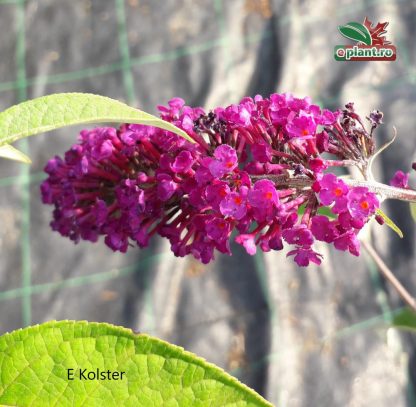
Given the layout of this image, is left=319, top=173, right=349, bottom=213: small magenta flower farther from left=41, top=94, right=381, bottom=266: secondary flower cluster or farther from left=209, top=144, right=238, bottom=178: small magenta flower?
left=209, top=144, right=238, bottom=178: small magenta flower

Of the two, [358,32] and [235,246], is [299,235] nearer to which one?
[358,32]

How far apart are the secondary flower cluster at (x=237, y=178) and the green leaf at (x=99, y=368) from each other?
289 millimetres

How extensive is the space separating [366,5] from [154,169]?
2.49 meters

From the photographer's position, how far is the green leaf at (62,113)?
57 cm

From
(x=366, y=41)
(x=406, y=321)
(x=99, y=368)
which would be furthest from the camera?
(x=366, y=41)

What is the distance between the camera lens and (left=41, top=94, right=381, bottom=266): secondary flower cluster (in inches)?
32.2

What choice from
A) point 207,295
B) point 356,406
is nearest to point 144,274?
point 207,295

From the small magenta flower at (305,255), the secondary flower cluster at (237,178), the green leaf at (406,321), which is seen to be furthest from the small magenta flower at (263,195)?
the green leaf at (406,321)

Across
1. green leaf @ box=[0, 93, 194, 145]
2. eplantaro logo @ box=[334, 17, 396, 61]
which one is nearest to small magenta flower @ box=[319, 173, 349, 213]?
green leaf @ box=[0, 93, 194, 145]

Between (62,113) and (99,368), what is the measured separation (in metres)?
0.28

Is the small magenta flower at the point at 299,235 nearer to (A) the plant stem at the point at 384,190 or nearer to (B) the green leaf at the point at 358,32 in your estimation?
(A) the plant stem at the point at 384,190

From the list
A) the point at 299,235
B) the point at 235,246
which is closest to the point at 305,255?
the point at 299,235

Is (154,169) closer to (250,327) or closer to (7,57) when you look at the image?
(250,327)

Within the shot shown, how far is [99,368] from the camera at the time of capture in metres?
0.58
